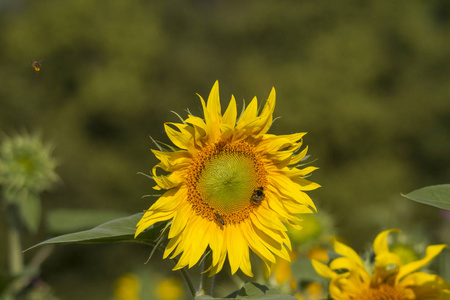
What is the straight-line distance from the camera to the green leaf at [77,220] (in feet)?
3.84

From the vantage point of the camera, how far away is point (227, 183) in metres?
1.00

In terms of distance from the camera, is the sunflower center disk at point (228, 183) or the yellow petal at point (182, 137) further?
the sunflower center disk at point (228, 183)

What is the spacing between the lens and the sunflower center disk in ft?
3.23

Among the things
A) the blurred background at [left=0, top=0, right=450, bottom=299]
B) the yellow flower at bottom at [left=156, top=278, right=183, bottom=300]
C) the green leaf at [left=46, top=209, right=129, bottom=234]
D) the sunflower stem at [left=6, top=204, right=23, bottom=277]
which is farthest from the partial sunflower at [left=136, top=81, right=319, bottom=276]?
Result: the blurred background at [left=0, top=0, right=450, bottom=299]

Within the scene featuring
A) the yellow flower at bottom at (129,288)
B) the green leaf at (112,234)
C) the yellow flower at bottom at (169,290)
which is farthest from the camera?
the yellow flower at bottom at (169,290)

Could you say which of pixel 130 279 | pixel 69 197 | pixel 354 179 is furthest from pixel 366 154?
pixel 130 279

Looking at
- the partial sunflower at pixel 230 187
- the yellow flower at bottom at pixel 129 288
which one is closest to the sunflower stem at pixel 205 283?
the partial sunflower at pixel 230 187

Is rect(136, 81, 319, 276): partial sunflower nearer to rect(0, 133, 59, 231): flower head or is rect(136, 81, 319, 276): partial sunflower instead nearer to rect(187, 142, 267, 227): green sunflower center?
rect(187, 142, 267, 227): green sunflower center

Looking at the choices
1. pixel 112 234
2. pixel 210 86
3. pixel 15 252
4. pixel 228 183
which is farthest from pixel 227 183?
pixel 210 86

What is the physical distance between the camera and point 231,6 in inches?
403

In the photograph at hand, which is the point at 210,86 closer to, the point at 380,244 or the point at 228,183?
the point at 228,183

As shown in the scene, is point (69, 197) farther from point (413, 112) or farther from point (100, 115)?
point (413, 112)

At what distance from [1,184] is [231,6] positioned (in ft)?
29.1

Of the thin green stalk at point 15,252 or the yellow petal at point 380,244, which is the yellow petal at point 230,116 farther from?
the thin green stalk at point 15,252
